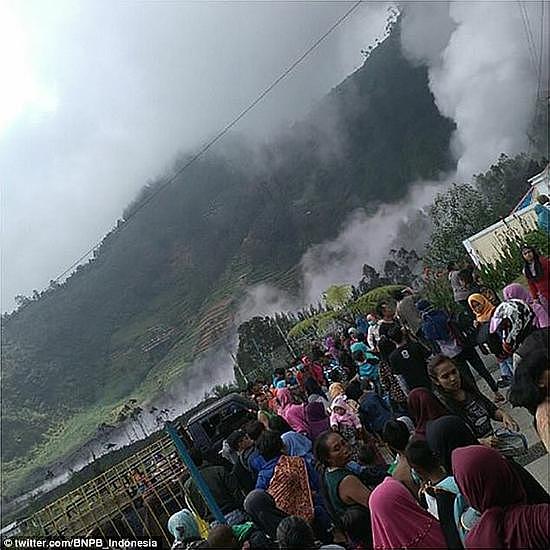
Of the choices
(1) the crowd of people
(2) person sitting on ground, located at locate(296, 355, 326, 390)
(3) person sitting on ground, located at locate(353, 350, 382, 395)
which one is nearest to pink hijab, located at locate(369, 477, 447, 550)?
(1) the crowd of people

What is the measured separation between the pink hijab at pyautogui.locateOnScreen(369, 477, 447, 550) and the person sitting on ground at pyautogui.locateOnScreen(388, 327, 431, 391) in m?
3.04

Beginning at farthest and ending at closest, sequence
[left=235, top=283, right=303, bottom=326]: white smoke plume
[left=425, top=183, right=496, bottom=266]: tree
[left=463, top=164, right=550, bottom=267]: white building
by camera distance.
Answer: [left=235, top=283, right=303, bottom=326]: white smoke plume → [left=425, top=183, right=496, bottom=266]: tree → [left=463, top=164, right=550, bottom=267]: white building

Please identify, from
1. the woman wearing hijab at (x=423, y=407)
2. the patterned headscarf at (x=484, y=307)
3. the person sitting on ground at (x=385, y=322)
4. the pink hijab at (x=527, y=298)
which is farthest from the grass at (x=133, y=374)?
the woman wearing hijab at (x=423, y=407)

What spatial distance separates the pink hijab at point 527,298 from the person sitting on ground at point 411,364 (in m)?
0.89

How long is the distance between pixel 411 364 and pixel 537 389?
3.21 meters

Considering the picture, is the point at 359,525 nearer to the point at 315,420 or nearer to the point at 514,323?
the point at 514,323

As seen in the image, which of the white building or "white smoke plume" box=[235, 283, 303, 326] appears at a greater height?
"white smoke plume" box=[235, 283, 303, 326]

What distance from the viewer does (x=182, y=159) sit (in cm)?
8775

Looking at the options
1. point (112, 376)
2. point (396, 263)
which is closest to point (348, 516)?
point (396, 263)

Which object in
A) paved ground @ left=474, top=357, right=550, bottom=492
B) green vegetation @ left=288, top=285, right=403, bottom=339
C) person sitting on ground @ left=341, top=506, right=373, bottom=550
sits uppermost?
green vegetation @ left=288, top=285, right=403, bottom=339

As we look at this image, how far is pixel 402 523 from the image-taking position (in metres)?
2.40

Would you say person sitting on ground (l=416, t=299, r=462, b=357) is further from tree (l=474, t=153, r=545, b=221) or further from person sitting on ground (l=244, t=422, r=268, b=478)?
tree (l=474, t=153, r=545, b=221)

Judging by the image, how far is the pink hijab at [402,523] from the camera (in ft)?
7.85

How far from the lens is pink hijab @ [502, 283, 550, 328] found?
5.29m
